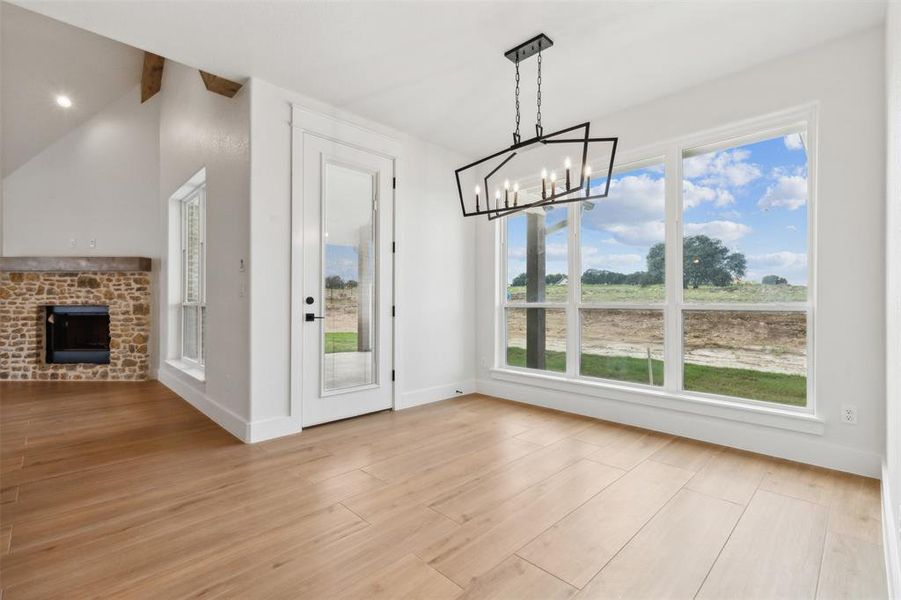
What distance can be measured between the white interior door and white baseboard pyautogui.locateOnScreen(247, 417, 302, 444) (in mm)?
118

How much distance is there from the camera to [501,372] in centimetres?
472

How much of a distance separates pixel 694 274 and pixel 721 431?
4.06 feet

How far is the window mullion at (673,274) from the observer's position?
346 centimetres

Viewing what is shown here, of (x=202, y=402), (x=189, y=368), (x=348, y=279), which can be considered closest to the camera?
(x=348, y=279)

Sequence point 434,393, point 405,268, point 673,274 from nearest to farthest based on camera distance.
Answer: point 673,274 < point 405,268 < point 434,393

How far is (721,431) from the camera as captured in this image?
313cm

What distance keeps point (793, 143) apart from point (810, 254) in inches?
33.0

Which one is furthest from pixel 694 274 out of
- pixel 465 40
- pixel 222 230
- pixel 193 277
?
pixel 193 277

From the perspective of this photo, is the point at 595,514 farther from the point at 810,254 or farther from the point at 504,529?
the point at 810,254

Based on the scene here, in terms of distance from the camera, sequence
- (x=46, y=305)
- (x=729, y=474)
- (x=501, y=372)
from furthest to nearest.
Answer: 1. (x=46, y=305)
2. (x=501, y=372)
3. (x=729, y=474)

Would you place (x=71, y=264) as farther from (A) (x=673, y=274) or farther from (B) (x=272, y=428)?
(A) (x=673, y=274)

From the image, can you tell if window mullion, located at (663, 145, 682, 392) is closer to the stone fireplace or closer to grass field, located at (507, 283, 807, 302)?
grass field, located at (507, 283, 807, 302)

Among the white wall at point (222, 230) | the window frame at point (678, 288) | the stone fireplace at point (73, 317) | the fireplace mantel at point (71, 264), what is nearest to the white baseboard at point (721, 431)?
the window frame at point (678, 288)

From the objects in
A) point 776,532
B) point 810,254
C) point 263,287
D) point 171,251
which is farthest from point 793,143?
point 171,251
